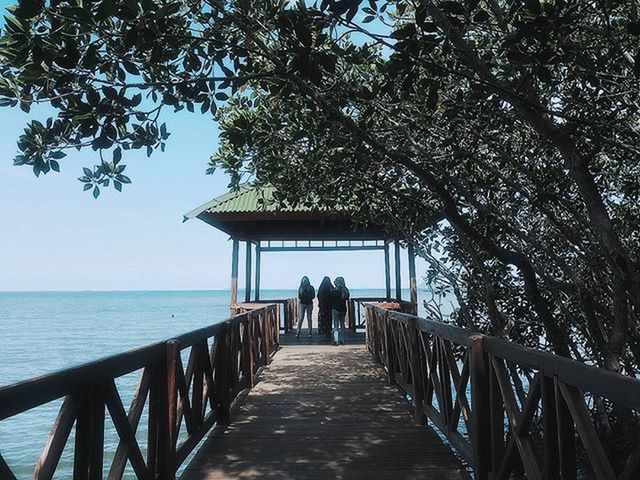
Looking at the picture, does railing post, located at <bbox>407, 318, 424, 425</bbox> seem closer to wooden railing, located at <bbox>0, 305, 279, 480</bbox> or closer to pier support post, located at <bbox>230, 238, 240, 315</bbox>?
wooden railing, located at <bbox>0, 305, 279, 480</bbox>

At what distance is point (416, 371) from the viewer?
4.98 metres

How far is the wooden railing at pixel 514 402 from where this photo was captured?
186 cm

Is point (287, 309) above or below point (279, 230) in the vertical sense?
below

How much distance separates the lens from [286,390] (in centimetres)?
654

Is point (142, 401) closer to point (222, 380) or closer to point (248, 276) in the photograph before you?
point (222, 380)

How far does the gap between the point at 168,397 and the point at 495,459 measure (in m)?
2.10

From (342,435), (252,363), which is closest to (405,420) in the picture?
(342,435)

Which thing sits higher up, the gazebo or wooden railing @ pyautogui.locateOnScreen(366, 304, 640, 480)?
the gazebo

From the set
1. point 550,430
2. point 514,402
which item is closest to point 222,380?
point 514,402

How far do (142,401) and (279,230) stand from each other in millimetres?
10831

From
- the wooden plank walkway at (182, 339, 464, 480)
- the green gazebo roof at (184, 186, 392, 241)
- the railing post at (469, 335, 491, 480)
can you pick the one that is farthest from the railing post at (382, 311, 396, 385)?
the railing post at (469, 335, 491, 480)

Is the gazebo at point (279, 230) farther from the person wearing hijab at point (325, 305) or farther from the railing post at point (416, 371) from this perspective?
the railing post at point (416, 371)

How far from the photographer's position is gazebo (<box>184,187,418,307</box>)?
1060 cm

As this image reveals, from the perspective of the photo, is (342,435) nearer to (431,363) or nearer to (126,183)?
(431,363)
